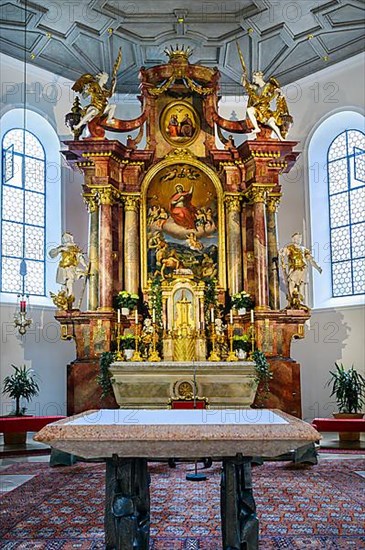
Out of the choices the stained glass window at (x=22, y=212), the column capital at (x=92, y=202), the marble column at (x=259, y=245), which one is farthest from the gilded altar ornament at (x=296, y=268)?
the stained glass window at (x=22, y=212)

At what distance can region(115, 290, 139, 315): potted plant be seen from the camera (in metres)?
13.6

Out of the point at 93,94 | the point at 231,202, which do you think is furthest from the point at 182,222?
the point at 93,94

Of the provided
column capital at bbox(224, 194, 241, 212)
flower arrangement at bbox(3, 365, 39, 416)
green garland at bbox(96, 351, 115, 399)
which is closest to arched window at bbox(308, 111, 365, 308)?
column capital at bbox(224, 194, 241, 212)

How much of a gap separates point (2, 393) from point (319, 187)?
881cm

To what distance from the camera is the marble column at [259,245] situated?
1373cm

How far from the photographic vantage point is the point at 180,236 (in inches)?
567

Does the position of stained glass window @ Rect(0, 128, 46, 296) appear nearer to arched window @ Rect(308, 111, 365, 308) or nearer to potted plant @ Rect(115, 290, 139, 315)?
potted plant @ Rect(115, 290, 139, 315)

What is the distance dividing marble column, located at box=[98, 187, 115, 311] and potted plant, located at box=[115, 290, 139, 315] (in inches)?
6.9

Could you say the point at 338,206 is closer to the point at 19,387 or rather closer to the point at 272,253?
the point at 272,253

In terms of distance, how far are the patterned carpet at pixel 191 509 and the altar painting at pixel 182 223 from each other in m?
5.58

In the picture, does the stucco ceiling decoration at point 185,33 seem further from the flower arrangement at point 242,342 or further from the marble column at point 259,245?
the flower arrangement at point 242,342

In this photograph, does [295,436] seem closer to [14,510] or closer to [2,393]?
[14,510]

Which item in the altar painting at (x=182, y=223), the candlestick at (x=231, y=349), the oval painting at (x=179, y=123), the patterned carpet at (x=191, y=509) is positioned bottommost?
the patterned carpet at (x=191, y=509)

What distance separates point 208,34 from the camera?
49.9 feet
